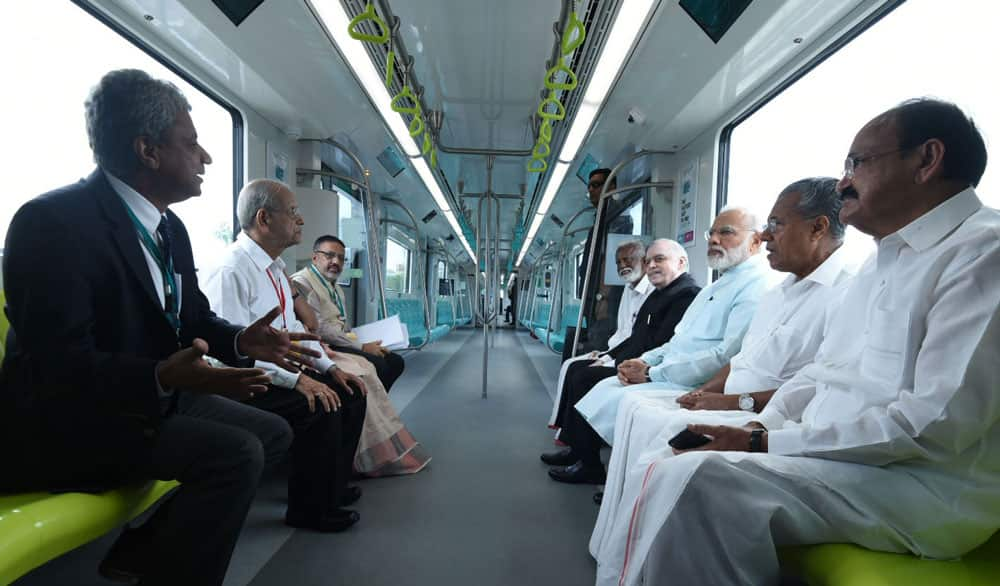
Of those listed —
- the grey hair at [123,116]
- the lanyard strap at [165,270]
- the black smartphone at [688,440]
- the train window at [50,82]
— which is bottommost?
the black smartphone at [688,440]

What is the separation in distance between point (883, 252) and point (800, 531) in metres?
0.78

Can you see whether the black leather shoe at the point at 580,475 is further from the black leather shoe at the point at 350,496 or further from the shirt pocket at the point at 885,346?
the shirt pocket at the point at 885,346

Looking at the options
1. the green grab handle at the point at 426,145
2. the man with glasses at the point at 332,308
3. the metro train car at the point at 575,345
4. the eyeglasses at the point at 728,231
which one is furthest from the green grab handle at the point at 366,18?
the eyeglasses at the point at 728,231

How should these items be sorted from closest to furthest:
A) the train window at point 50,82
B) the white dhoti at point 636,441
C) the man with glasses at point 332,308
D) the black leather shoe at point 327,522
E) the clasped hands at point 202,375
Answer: the clasped hands at point 202,375
the white dhoti at point 636,441
the train window at point 50,82
the black leather shoe at point 327,522
the man with glasses at point 332,308

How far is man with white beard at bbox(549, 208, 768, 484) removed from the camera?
2.42 m

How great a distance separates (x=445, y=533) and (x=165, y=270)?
1.51 metres

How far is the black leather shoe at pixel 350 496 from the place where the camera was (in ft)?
7.91

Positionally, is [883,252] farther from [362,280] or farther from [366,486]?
[362,280]

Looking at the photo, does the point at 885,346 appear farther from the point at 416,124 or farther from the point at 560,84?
the point at 416,124

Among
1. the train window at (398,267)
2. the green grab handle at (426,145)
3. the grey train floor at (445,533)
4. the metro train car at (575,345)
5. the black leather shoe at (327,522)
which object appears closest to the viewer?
the metro train car at (575,345)

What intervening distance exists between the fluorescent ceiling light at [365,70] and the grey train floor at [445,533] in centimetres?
246

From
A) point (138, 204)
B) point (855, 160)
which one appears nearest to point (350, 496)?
point (138, 204)

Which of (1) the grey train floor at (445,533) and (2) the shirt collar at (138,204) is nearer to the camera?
(2) the shirt collar at (138,204)

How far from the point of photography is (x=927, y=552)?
3.27 feet
